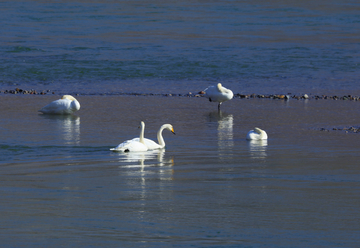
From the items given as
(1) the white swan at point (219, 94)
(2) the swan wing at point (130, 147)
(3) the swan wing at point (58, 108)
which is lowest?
(2) the swan wing at point (130, 147)

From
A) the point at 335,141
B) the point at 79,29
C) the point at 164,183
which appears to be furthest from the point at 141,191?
the point at 79,29

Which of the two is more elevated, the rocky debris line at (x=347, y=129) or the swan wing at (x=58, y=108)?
the swan wing at (x=58, y=108)

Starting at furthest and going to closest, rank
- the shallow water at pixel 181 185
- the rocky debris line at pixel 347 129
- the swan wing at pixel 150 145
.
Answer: the rocky debris line at pixel 347 129 → the swan wing at pixel 150 145 → the shallow water at pixel 181 185

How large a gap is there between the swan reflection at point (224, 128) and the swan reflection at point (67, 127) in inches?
119

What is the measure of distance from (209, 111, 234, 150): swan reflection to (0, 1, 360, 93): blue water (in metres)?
6.69

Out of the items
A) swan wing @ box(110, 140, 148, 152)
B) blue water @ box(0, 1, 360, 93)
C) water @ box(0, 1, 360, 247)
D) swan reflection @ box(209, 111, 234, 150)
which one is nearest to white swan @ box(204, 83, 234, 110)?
water @ box(0, 1, 360, 247)

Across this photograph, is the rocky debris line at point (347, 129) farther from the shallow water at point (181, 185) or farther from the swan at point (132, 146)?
the swan at point (132, 146)

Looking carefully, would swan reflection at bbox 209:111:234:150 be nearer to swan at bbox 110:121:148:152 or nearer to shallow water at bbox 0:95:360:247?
shallow water at bbox 0:95:360:247

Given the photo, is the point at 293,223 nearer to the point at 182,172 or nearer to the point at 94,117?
the point at 182,172

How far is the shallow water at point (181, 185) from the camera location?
752cm

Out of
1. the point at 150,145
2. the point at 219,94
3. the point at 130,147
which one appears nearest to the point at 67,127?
the point at 150,145

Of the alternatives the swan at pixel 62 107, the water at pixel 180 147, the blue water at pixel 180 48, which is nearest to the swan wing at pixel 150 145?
the water at pixel 180 147

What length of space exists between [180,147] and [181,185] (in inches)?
152

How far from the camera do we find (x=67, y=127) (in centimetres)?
1664
